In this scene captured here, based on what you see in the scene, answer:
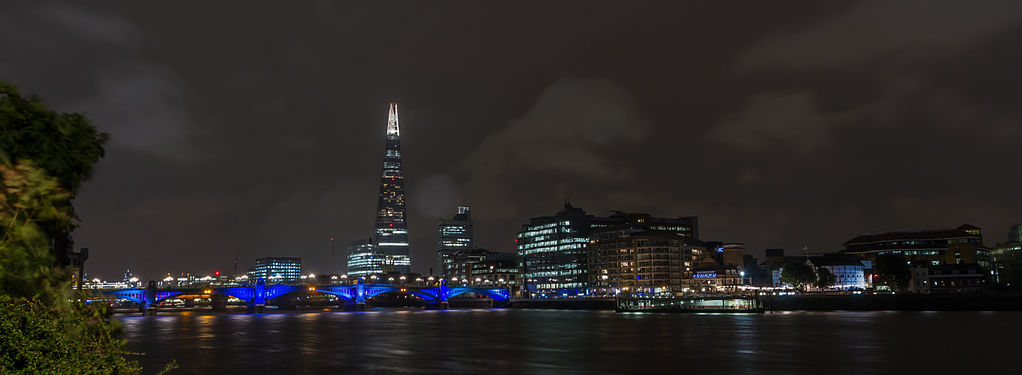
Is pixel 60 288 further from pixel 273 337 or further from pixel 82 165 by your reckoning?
pixel 273 337

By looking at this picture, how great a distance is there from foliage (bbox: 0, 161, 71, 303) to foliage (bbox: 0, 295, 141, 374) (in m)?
0.29

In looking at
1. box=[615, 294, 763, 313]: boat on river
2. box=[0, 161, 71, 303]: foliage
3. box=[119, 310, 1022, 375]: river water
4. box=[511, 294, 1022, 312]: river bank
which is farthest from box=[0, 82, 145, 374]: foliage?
box=[511, 294, 1022, 312]: river bank

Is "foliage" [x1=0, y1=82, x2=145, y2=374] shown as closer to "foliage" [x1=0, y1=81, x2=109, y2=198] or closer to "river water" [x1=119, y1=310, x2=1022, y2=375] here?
"foliage" [x1=0, y1=81, x2=109, y2=198]

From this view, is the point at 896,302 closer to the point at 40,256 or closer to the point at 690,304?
A: the point at 690,304

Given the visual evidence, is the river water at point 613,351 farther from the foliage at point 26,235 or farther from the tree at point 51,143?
the foliage at point 26,235

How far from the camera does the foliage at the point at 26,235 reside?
13.3m

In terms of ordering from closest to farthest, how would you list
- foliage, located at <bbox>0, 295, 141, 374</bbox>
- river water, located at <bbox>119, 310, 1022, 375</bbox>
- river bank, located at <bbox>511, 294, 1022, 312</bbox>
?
foliage, located at <bbox>0, 295, 141, 374</bbox> → river water, located at <bbox>119, 310, 1022, 375</bbox> → river bank, located at <bbox>511, 294, 1022, 312</bbox>

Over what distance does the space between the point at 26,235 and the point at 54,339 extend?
2101 millimetres

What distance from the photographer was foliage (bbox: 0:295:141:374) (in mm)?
13203

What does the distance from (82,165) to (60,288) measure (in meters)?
2.90

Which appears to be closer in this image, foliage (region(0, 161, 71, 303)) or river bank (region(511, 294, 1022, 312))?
foliage (region(0, 161, 71, 303))

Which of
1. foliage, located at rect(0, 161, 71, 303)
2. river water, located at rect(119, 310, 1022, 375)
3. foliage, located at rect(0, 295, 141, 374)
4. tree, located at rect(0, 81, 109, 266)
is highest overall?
tree, located at rect(0, 81, 109, 266)

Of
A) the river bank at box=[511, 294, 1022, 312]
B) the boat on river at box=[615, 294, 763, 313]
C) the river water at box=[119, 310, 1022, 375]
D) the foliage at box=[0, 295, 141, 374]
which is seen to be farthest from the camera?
the boat on river at box=[615, 294, 763, 313]

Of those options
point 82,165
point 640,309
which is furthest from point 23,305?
point 640,309
